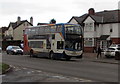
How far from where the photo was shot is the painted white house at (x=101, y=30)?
44.5 metres

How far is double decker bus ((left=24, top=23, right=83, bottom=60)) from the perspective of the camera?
86.8 feet

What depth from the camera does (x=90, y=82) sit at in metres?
11.5

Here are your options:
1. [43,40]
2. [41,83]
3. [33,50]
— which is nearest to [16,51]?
[33,50]

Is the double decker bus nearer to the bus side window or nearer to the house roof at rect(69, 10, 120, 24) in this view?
the bus side window

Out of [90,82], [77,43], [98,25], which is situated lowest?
[90,82]

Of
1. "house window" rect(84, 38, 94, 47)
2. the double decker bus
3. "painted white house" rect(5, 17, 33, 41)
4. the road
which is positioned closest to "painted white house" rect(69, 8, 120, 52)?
"house window" rect(84, 38, 94, 47)

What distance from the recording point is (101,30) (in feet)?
153

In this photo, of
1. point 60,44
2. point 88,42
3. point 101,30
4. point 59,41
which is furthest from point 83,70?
point 88,42

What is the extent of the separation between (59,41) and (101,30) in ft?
69.9

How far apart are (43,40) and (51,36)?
173 centimetres

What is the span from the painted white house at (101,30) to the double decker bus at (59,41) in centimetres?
1819

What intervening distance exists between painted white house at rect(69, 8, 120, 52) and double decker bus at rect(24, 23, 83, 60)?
1819 cm

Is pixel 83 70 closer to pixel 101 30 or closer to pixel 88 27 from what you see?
pixel 101 30

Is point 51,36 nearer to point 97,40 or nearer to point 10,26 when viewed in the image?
point 97,40
